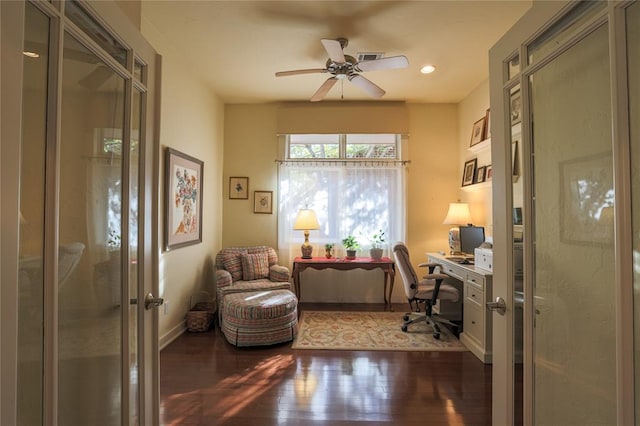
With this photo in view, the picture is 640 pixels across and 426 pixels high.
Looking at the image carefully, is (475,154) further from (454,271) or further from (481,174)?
(454,271)

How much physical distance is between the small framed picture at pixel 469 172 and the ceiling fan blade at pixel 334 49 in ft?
7.76

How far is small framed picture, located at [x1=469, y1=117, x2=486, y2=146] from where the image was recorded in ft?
12.6

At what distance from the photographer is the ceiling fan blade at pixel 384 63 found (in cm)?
264

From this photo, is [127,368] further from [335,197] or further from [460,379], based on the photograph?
[335,197]

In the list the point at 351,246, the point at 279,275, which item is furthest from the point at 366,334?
the point at 351,246

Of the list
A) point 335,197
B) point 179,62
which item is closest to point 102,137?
point 179,62

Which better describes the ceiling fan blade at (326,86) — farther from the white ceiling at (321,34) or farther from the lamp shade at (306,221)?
the lamp shade at (306,221)

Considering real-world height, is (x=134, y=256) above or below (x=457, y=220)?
below

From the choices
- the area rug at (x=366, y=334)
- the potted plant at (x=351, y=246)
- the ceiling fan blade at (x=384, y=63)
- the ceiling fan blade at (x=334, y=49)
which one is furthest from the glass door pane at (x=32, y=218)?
the potted plant at (x=351, y=246)

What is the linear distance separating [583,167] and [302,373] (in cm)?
235

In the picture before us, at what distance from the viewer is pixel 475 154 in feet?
13.8

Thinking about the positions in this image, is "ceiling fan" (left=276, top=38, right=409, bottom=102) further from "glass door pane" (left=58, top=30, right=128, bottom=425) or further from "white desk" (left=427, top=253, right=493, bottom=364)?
"white desk" (left=427, top=253, right=493, bottom=364)

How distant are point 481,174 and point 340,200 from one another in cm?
190

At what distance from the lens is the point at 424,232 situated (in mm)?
4715
